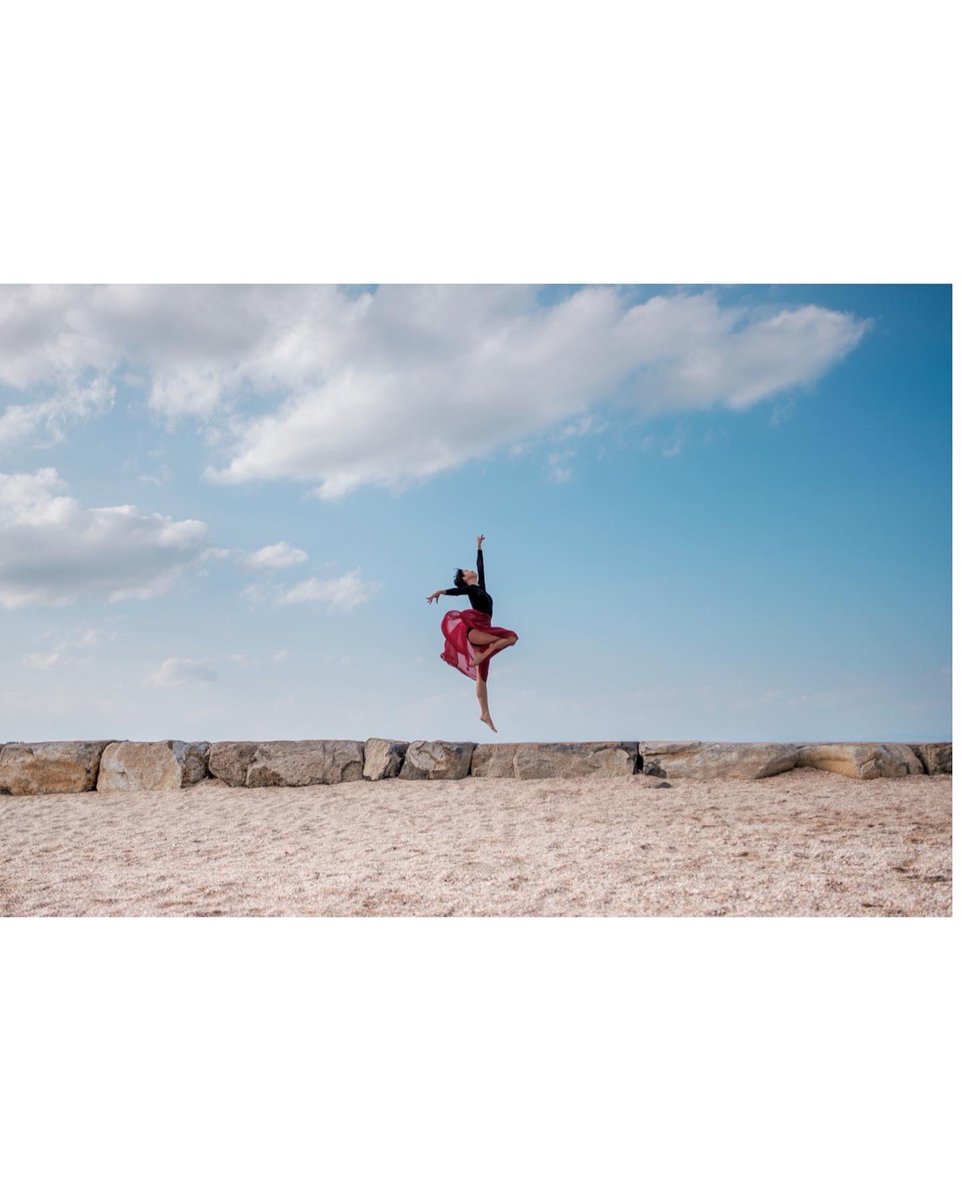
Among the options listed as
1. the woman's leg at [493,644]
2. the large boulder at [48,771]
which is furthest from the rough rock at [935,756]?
the large boulder at [48,771]

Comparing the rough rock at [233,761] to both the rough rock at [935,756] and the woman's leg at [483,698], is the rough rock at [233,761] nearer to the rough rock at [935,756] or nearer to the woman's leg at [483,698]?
the woman's leg at [483,698]

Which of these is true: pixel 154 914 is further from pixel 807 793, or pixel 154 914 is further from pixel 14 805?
pixel 807 793

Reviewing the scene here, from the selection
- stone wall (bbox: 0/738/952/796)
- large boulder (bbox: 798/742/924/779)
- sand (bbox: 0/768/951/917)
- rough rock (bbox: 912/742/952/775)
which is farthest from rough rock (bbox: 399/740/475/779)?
rough rock (bbox: 912/742/952/775)

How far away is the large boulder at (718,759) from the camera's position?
7.02 m

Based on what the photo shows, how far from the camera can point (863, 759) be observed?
273 inches

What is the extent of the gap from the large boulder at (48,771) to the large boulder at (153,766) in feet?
0.50

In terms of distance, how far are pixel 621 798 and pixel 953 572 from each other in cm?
301

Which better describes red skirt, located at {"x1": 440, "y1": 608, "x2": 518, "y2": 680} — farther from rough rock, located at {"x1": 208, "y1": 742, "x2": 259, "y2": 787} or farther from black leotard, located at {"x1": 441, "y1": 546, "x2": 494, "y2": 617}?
rough rock, located at {"x1": 208, "y1": 742, "x2": 259, "y2": 787}

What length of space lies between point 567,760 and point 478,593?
170 cm

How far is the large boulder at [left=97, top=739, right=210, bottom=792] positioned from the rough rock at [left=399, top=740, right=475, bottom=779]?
193 centimetres

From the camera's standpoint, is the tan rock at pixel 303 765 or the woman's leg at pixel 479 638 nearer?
the woman's leg at pixel 479 638

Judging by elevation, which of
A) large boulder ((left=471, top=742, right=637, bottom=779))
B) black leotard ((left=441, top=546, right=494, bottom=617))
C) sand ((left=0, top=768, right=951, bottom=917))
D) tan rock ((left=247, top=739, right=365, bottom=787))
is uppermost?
black leotard ((left=441, top=546, right=494, bottom=617))

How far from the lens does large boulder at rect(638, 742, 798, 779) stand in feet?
23.0

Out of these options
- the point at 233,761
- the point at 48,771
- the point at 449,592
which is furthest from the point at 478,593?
the point at 48,771
